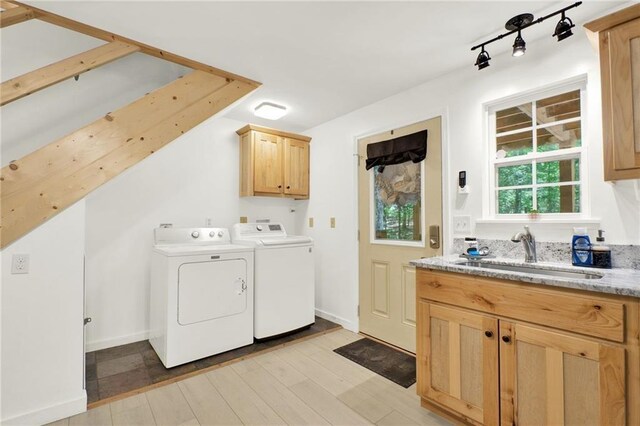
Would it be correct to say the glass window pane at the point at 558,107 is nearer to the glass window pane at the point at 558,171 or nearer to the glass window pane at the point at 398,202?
the glass window pane at the point at 558,171

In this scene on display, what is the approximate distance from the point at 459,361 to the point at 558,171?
56.3 inches

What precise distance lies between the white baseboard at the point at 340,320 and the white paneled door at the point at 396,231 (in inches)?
3.9

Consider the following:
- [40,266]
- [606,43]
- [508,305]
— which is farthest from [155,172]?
[606,43]

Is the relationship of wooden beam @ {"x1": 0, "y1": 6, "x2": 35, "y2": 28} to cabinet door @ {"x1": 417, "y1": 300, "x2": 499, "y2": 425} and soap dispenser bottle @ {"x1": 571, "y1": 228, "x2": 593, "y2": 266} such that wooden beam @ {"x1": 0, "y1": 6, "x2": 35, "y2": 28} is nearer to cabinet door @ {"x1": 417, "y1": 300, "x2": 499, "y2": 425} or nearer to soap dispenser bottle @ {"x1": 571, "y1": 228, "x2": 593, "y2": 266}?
cabinet door @ {"x1": 417, "y1": 300, "x2": 499, "y2": 425}

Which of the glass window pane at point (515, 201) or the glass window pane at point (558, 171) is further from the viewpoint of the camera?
the glass window pane at point (515, 201)

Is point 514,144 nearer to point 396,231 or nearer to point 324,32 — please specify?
point 396,231

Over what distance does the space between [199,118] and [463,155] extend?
217 centimetres

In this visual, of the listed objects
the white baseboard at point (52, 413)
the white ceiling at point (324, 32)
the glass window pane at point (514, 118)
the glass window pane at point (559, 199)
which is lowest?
the white baseboard at point (52, 413)

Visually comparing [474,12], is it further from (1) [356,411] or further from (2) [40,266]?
(2) [40,266]

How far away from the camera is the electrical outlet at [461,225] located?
7.74ft

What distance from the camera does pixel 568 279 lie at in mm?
1377

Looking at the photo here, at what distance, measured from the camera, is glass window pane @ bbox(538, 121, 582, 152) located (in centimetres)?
194

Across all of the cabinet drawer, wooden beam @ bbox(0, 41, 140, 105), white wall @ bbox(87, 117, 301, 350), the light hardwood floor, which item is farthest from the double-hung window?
wooden beam @ bbox(0, 41, 140, 105)

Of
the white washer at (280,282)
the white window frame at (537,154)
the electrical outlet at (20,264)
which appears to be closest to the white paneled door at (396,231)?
the white window frame at (537,154)
